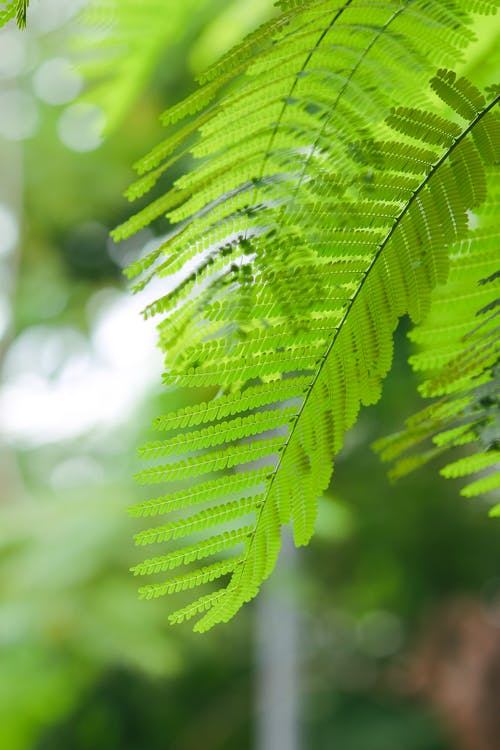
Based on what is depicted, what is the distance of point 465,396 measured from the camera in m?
0.34

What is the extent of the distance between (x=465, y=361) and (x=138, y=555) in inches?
105

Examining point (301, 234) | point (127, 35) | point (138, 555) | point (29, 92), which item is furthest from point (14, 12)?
point (29, 92)

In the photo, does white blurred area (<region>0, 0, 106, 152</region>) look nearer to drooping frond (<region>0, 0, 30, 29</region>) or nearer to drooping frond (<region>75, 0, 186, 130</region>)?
drooping frond (<region>75, 0, 186, 130</region>)

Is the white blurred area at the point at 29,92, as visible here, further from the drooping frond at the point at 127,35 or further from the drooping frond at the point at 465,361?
the drooping frond at the point at 465,361

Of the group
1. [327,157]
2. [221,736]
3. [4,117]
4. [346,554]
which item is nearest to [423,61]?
[327,157]

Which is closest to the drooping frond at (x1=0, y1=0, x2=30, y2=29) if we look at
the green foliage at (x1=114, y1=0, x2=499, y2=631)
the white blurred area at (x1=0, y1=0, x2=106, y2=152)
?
the green foliage at (x1=114, y1=0, x2=499, y2=631)

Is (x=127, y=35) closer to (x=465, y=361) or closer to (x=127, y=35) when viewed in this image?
(x=127, y=35)

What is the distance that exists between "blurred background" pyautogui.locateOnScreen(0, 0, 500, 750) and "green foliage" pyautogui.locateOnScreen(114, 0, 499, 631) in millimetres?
176

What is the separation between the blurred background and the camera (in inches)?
104

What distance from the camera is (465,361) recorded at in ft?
1.09

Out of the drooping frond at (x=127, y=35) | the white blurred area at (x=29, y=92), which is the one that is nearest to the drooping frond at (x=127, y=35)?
the drooping frond at (x=127, y=35)

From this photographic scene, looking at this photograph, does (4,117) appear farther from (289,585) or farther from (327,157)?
(327,157)

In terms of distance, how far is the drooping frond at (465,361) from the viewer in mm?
335

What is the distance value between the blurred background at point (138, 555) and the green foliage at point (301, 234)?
18 centimetres
